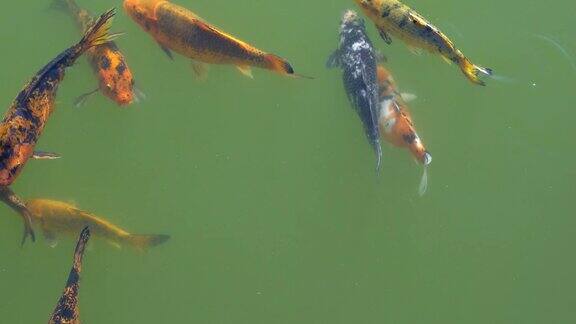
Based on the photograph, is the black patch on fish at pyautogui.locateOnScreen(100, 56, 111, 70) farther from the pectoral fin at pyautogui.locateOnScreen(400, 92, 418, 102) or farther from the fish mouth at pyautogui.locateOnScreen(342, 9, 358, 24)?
the pectoral fin at pyautogui.locateOnScreen(400, 92, 418, 102)

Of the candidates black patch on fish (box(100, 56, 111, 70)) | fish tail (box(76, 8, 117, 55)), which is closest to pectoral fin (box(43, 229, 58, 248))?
black patch on fish (box(100, 56, 111, 70))

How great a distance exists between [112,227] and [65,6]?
1.95 m

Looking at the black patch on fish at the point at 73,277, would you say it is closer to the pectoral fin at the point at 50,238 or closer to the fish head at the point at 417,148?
the pectoral fin at the point at 50,238

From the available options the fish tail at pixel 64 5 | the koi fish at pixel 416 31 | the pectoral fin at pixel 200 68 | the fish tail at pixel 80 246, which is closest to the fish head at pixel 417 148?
the koi fish at pixel 416 31

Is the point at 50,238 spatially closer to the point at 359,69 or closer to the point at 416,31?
the point at 359,69

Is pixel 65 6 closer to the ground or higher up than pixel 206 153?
higher up

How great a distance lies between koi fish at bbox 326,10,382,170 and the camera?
178 inches

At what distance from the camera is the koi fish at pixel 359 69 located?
178 inches

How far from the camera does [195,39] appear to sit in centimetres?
Result: 436

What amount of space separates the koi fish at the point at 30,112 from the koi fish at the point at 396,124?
211 centimetres

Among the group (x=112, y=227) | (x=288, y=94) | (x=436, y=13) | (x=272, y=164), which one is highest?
(x=436, y=13)

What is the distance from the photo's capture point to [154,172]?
5.21m

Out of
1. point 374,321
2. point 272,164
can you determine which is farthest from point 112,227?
point 374,321

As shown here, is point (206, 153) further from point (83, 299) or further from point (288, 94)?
point (83, 299)
